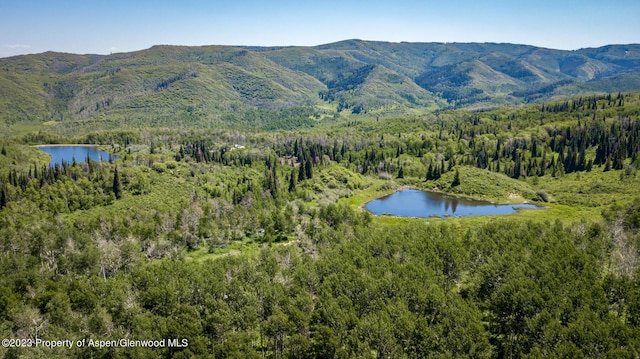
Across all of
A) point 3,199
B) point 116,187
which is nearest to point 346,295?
point 116,187

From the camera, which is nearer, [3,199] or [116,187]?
[3,199]

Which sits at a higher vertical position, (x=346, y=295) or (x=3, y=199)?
(x=3, y=199)

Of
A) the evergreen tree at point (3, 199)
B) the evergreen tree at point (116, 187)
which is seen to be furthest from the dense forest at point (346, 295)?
the evergreen tree at point (116, 187)

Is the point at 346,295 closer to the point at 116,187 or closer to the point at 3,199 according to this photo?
the point at 116,187

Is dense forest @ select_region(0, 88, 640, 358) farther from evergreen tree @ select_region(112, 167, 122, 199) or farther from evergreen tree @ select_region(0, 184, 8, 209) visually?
evergreen tree @ select_region(112, 167, 122, 199)

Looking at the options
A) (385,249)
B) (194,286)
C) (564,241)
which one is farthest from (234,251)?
(564,241)

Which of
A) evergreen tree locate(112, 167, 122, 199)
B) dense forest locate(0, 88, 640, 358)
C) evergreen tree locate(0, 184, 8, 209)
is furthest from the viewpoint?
evergreen tree locate(112, 167, 122, 199)

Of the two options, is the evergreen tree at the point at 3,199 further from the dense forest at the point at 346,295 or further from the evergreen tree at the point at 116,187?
the dense forest at the point at 346,295

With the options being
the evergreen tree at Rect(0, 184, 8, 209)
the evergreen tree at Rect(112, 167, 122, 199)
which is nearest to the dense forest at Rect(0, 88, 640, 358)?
the evergreen tree at Rect(0, 184, 8, 209)

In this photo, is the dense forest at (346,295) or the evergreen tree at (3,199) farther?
the evergreen tree at (3,199)

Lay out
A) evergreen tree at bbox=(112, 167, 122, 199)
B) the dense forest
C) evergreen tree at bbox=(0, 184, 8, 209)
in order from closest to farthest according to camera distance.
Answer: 1. the dense forest
2. evergreen tree at bbox=(0, 184, 8, 209)
3. evergreen tree at bbox=(112, 167, 122, 199)

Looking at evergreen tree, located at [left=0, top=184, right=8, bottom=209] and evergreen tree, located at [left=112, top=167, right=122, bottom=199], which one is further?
evergreen tree, located at [left=112, top=167, right=122, bottom=199]
